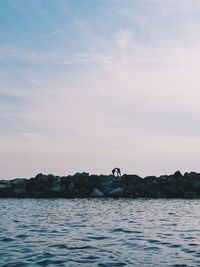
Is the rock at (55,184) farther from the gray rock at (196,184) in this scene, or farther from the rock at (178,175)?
the gray rock at (196,184)

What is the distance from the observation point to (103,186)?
54.9m

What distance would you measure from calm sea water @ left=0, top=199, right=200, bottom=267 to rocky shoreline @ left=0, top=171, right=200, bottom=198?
2343cm

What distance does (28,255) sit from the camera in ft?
48.3

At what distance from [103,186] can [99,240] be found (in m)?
36.6

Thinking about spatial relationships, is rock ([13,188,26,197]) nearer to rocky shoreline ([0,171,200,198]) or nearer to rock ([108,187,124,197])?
rocky shoreline ([0,171,200,198])

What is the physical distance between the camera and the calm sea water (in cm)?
1397

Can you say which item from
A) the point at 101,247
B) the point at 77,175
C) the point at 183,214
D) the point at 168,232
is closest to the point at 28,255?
the point at 101,247

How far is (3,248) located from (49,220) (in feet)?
34.8

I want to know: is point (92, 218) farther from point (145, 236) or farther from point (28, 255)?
point (28, 255)

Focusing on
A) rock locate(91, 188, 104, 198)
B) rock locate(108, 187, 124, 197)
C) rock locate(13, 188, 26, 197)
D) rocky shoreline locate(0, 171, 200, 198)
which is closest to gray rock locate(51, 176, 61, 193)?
rocky shoreline locate(0, 171, 200, 198)

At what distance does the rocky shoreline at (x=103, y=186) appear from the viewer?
2075 inches

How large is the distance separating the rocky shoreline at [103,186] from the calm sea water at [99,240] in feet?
76.9

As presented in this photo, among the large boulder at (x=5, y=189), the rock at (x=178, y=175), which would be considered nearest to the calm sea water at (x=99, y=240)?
the large boulder at (x=5, y=189)

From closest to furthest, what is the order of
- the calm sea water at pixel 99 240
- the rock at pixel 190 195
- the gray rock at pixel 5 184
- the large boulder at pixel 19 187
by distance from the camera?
the calm sea water at pixel 99 240
the rock at pixel 190 195
the large boulder at pixel 19 187
the gray rock at pixel 5 184
